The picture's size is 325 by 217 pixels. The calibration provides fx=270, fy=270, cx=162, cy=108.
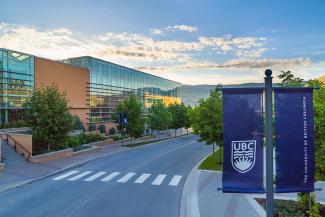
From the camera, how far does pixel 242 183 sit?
6023 mm

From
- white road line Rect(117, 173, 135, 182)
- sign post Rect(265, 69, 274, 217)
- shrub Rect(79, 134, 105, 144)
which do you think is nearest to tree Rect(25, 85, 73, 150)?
shrub Rect(79, 134, 105, 144)

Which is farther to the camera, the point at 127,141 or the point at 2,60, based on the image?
the point at 127,141

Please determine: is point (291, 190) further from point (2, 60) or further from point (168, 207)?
point (2, 60)

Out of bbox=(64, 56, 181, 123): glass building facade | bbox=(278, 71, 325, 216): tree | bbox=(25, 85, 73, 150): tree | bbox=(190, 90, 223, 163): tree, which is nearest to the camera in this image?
bbox=(278, 71, 325, 216): tree

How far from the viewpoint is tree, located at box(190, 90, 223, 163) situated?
2334 centimetres

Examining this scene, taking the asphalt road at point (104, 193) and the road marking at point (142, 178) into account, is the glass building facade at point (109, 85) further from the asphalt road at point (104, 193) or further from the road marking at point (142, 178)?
the road marking at point (142, 178)

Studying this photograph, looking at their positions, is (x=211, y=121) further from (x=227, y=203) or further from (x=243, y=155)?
(x=243, y=155)

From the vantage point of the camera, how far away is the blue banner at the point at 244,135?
5918mm

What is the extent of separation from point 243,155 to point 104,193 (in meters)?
11.4

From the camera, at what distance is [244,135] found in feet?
19.4

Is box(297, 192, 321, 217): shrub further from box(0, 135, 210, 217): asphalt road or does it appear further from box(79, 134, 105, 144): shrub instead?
box(79, 134, 105, 144): shrub

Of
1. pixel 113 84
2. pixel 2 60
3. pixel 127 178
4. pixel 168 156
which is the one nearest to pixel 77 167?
pixel 127 178

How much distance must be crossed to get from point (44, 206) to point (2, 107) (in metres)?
28.1

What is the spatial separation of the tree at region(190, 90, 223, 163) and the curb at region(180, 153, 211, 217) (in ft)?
15.1
